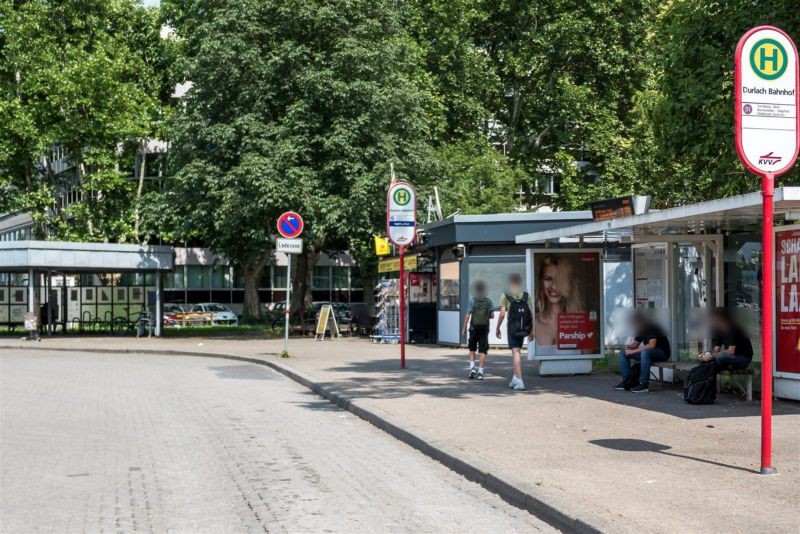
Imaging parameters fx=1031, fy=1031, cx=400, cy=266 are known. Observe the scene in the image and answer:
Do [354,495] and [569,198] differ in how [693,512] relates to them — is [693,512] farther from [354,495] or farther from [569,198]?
[569,198]

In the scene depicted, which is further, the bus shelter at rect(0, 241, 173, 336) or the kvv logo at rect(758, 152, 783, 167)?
the bus shelter at rect(0, 241, 173, 336)

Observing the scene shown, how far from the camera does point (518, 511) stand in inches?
293

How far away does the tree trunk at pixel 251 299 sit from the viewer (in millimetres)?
53188

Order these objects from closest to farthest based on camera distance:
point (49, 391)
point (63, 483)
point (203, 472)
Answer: point (63, 483), point (203, 472), point (49, 391)

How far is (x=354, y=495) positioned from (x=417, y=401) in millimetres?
6115

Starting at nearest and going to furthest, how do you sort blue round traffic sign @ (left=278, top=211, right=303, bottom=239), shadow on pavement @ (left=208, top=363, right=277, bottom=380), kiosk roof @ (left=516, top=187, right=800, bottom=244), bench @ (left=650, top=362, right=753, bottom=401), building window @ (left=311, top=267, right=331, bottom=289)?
kiosk roof @ (left=516, top=187, right=800, bottom=244) < bench @ (left=650, top=362, right=753, bottom=401) < shadow on pavement @ (left=208, top=363, right=277, bottom=380) < blue round traffic sign @ (left=278, top=211, right=303, bottom=239) < building window @ (left=311, top=267, right=331, bottom=289)

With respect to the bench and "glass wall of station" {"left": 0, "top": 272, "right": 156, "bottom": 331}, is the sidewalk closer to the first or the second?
the bench

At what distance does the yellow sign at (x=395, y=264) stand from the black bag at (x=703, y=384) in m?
17.1

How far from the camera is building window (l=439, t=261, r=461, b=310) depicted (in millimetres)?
27391

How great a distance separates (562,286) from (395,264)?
43.3ft


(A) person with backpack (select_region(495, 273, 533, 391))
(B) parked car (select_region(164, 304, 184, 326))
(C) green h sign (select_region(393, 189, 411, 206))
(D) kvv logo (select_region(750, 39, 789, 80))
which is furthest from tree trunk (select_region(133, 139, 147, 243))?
(D) kvv logo (select_region(750, 39, 789, 80))

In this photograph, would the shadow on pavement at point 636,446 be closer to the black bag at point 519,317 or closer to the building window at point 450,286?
the black bag at point 519,317

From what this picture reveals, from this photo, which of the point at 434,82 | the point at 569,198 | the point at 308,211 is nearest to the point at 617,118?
the point at 569,198

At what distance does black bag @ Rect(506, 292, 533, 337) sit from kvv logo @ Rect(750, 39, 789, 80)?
786cm
